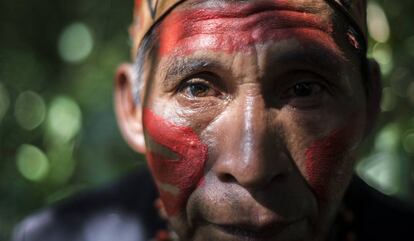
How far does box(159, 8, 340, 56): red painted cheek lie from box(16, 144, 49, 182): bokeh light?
5.10 feet

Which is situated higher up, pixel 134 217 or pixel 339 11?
pixel 339 11

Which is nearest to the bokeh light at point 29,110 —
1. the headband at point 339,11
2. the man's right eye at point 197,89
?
the headband at point 339,11

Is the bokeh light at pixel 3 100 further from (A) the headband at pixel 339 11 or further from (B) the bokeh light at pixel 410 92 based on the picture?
(B) the bokeh light at pixel 410 92

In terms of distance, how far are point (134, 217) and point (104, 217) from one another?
5.1 inches

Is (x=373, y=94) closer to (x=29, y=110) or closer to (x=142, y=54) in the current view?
(x=142, y=54)

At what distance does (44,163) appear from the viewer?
329 cm

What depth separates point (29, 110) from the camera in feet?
10.8

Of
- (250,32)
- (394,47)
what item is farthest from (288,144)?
(394,47)

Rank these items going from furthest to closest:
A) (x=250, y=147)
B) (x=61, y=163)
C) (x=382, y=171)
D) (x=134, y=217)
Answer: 1. (x=61, y=163)
2. (x=382, y=171)
3. (x=134, y=217)
4. (x=250, y=147)

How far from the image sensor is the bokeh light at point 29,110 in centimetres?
328

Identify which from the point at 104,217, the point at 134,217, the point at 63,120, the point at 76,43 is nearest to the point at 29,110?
the point at 63,120

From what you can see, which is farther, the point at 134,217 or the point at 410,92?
the point at 410,92

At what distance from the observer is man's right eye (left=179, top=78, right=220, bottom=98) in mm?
1857

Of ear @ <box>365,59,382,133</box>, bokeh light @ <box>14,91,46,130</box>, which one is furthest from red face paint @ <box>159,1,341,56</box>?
bokeh light @ <box>14,91,46,130</box>
